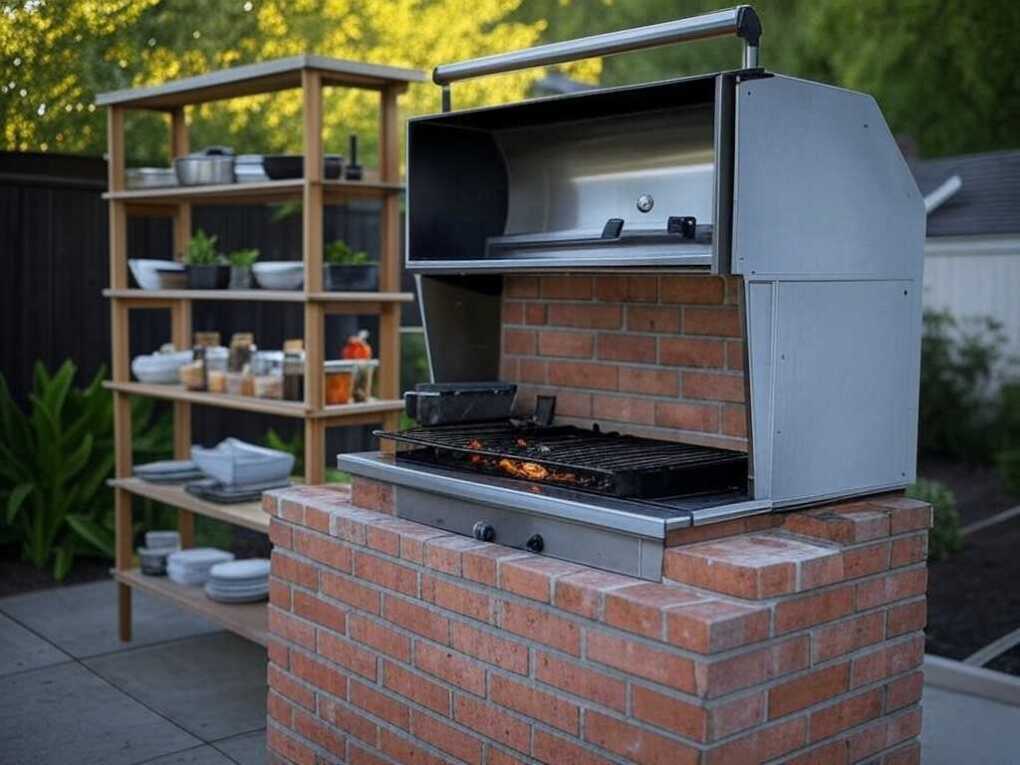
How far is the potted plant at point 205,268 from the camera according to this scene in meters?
4.85

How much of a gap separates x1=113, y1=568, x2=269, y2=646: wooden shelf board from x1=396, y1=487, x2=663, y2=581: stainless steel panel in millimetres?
1354

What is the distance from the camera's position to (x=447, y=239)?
11.7 ft

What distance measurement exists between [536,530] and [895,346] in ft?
3.27

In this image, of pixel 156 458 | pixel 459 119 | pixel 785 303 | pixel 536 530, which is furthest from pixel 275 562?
pixel 156 458

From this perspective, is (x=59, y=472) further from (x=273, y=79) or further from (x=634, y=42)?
(x=634, y=42)

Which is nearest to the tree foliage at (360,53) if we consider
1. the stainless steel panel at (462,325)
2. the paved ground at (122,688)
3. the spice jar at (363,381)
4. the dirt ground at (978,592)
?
the spice jar at (363,381)

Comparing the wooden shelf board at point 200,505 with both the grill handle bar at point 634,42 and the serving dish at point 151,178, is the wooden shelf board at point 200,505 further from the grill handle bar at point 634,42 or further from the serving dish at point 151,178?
the grill handle bar at point 634,42

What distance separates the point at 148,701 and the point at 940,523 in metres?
4.46

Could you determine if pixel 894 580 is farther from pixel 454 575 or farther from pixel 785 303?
pixel 454 575

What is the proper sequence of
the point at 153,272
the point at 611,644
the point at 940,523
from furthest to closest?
1. the point at 940,523
2. the point at 153,272
3. the point at 611,644

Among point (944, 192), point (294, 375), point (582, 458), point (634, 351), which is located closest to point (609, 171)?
point (634, 351)

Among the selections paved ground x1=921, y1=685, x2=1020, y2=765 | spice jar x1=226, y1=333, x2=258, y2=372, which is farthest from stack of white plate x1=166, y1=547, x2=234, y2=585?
paved ground x1=921, y1=685, x2=1020, y2=765

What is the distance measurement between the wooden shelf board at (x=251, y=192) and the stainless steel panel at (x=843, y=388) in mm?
1903

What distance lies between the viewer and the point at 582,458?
9.51 feet
